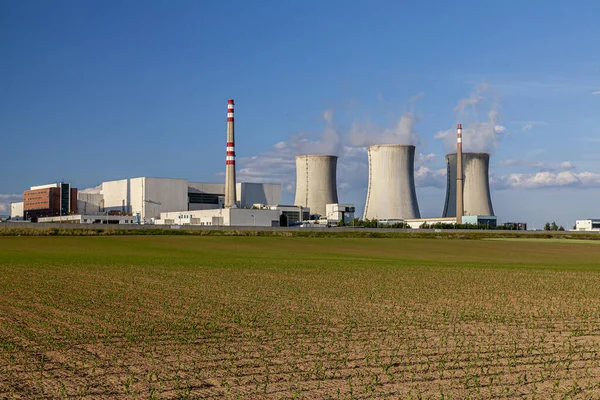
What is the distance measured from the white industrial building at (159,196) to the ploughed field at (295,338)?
67.9 m

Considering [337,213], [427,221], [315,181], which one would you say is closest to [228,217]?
[315,181]

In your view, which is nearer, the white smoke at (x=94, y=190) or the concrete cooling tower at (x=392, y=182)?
the concrete cooling tower at (x=392, y=182)

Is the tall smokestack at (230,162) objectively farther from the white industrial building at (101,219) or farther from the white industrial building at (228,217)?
the white industrial building at (101,219)

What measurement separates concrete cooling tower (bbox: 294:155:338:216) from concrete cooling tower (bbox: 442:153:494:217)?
1346cm

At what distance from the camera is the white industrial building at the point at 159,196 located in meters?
87.8

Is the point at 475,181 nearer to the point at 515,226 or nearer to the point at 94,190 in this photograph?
the point at 515,226

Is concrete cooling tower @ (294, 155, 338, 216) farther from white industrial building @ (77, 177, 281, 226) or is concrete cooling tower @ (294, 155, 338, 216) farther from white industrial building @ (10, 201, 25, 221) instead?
white industrial building @ (10, 201, 25, 221)

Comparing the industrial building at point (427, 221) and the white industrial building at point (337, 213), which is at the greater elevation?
the white industrial building at point (337, 213)

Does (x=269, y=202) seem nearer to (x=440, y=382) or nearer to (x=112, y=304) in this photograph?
(x=112, y=304)

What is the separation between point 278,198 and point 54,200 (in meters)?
30.8

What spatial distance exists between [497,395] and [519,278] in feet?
51.1

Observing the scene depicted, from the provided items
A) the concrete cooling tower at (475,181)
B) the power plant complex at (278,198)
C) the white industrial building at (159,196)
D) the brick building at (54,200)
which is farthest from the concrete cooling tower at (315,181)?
the brick building at (54,200)

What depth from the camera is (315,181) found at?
78.1 metres

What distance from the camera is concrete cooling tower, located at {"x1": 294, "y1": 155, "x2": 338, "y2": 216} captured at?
75438 mm
